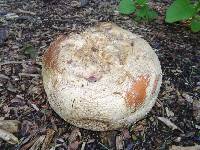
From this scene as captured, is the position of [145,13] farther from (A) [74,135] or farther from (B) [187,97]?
(A) [74,135]

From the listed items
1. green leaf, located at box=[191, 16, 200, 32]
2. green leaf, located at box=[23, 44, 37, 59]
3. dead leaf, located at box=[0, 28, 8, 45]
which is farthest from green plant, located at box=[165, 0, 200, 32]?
dead leaf, located at box=[0, 28, 8, 45]

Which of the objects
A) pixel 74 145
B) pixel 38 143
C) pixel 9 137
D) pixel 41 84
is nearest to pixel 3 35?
pixel 41 84

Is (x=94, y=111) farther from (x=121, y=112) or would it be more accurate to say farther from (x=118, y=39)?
(x=118, y=39)

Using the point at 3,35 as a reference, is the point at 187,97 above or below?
below

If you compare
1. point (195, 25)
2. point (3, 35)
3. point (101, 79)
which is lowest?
point (3, 35)

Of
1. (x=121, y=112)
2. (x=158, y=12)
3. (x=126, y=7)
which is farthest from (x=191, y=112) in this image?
(x=158, y=12)
